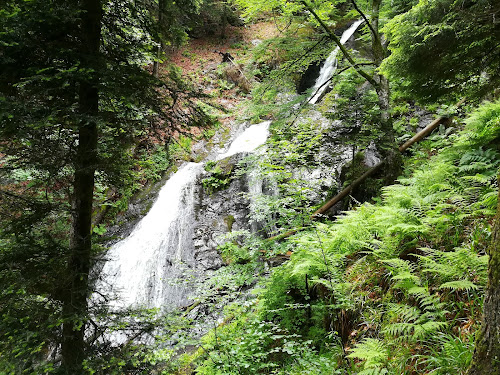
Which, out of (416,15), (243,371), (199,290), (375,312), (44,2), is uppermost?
(416,15)

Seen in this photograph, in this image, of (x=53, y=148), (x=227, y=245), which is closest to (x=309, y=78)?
(x=227, y=245)

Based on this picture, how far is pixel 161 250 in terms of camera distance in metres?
9.94

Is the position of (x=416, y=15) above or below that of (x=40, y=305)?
above

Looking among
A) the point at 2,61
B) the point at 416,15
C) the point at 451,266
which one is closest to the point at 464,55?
the point at 416,15

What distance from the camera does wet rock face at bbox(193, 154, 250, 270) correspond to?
9802 mm

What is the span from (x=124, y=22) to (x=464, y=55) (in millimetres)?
5130

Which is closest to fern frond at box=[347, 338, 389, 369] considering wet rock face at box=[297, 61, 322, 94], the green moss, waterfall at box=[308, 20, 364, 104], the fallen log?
the fallen log

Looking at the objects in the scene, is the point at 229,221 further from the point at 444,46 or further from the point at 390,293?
the point at 444,46

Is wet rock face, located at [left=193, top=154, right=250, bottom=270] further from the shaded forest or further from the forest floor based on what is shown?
the forest floor

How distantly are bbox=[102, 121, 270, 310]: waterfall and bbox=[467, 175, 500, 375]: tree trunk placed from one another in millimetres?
6916

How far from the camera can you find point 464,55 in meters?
4.15

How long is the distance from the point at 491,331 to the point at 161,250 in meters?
9.59

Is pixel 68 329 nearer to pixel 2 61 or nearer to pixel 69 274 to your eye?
pixel 69 274

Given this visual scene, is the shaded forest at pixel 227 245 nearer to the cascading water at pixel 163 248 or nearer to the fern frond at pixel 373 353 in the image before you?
the fern frond at pixel 373 353
